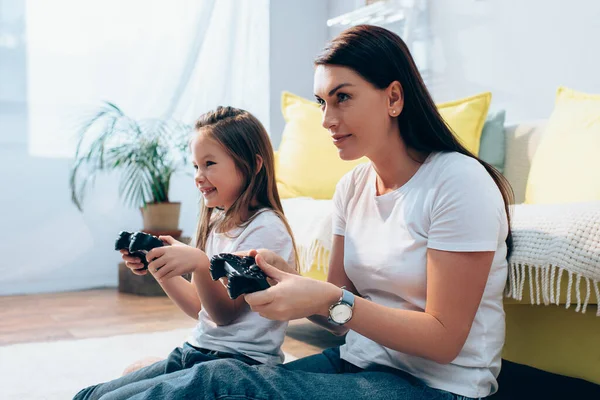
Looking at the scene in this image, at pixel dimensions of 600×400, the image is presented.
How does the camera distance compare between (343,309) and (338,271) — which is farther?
(338,271)

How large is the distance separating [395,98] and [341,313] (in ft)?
1.14

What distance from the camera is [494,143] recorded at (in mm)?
2057

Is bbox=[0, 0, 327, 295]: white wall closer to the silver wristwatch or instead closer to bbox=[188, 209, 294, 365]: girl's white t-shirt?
bbox=[188, 209, 294, 365]: girl's white t-shirt

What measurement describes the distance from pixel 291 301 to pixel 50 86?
2.59 m

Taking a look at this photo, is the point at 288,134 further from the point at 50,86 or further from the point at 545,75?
the point at 50,86

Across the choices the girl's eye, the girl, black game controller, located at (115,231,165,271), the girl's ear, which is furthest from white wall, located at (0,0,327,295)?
the girl's eye

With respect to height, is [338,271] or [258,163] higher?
[258,163]

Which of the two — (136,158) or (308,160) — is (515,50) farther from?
(136,158)

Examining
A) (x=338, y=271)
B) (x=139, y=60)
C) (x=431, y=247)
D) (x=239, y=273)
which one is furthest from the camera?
(x=139, y=60)

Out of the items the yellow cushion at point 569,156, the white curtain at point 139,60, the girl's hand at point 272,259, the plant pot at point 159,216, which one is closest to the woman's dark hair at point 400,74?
the girl's hand at point 272,259

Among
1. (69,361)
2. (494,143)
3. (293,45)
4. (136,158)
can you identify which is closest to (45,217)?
(136,158)

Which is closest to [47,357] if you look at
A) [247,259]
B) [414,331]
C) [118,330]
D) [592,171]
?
[118,330]

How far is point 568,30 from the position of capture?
219cm

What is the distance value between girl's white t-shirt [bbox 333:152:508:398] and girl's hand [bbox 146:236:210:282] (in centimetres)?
27
